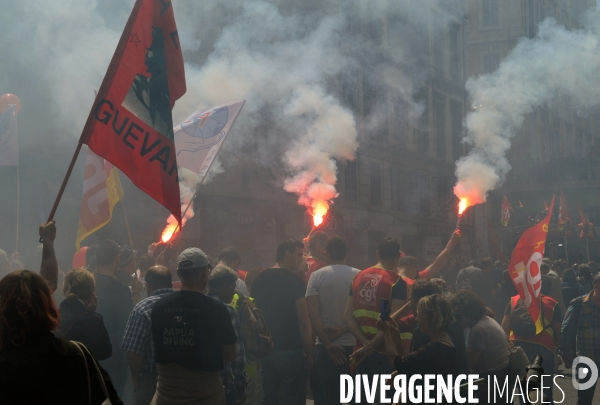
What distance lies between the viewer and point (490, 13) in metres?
36.5

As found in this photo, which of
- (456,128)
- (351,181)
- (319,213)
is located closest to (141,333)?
(319,213)

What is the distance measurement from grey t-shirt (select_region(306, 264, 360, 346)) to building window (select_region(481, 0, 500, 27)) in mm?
33442

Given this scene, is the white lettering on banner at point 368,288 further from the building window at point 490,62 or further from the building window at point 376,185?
the building window at point 490,62

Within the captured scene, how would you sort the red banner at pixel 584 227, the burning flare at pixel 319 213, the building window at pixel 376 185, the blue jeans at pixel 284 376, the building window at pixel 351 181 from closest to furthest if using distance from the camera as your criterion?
the blue jeans at pixel 284 376, the burning flare at pixel 319 213, the building window at pixel 351 181, the red banner at pixel 584 227, the building window at pixel 376 185

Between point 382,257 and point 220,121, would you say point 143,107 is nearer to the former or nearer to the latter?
point 382,257

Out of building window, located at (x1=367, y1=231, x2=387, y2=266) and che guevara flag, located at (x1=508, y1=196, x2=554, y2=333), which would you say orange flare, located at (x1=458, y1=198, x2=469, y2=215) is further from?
building window, located at (x1=367, y1=231, x2=387, y2=266)

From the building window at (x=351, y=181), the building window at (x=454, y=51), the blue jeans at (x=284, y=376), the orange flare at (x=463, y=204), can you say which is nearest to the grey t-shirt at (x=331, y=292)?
the blue jeans at (x=284, y=376)

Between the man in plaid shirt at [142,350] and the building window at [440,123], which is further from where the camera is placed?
the building window at [440,123]

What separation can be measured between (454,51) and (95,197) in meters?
25.2

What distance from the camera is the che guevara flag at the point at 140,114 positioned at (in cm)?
438

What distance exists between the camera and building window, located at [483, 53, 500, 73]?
36.0m

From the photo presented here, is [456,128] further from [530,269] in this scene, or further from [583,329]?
[583,329]

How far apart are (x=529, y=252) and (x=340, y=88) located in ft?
49.7

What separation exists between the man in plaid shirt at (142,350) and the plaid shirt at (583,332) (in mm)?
4514
